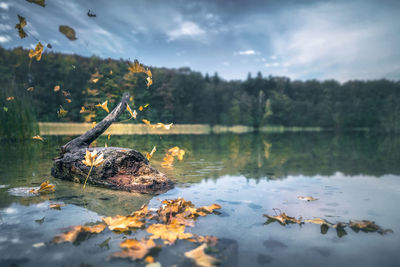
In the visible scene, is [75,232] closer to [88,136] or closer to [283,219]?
[283,219]

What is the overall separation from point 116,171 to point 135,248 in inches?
99.7

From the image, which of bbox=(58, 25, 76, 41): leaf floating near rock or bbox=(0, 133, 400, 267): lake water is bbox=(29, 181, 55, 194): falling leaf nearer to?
bbox=(0, 133, 400, 267): lake water

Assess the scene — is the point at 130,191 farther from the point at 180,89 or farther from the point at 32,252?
the point at 180,89

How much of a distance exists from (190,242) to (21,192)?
9.67ft

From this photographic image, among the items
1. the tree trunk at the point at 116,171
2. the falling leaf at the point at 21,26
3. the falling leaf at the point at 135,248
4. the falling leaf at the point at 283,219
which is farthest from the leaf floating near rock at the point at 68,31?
the falling leaf at the point at 283,219

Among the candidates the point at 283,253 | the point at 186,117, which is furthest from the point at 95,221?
the point at 186,117

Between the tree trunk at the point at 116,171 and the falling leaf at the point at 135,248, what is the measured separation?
1.80 meters

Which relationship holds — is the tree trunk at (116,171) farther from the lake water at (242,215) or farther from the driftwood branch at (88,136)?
the lake water at (242,215)

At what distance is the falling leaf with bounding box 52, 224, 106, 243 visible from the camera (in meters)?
1.95

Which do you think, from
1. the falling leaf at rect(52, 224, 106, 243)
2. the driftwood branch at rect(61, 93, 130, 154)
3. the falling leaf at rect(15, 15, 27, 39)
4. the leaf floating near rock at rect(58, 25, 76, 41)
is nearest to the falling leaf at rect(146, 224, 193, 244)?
the falling leaf at rect(52, 224, 106, 243)

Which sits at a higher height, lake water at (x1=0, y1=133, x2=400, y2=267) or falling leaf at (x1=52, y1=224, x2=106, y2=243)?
falling leaf at (x1=52, y1=224, x2=106, y2=243)

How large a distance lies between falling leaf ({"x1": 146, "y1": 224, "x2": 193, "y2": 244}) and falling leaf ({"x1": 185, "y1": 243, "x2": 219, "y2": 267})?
25cm

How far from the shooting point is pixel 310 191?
381 centimetres

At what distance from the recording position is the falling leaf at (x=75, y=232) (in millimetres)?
1952
